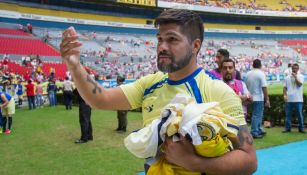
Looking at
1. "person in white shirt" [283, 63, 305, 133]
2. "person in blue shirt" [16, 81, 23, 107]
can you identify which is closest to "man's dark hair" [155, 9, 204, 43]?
"person in white shirt" [283, 63, 305, 133]

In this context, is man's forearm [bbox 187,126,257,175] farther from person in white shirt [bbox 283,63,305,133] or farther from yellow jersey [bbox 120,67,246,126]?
person in white shirt [bbox 283,63,305,133]

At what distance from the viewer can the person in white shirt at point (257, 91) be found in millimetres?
8672

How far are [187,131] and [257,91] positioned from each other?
7656mm

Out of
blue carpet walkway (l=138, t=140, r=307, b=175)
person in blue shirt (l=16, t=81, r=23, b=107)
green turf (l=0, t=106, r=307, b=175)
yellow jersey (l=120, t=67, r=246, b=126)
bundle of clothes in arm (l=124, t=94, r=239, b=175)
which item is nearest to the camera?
bundle of clothes in arm (l=124, t=94, r=239, b=175)

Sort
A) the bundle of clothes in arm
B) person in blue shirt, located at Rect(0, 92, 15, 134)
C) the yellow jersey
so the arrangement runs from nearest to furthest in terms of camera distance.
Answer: the bundle of clothes in arm < the yellow jersey < person in blue shirt, located at Rect(0, 92, 15, 134)

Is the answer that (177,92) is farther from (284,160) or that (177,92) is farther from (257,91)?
(257,91)

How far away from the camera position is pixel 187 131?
1.63 metres

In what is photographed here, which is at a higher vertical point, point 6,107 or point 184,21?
point 184,21

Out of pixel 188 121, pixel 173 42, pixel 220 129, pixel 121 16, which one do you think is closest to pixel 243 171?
pixel 220 129

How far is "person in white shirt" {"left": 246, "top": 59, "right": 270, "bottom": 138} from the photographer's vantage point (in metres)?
8.67

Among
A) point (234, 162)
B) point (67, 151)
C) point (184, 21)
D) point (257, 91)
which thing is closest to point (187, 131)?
point (234, 162)

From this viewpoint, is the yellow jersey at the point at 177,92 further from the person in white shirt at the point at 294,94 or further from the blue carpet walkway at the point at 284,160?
the person in white shirt at the point at 294,94

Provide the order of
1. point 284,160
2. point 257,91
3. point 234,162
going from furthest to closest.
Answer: point 257,91
point 284,160
point 234,162

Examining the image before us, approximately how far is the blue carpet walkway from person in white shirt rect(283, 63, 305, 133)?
1.66 m
